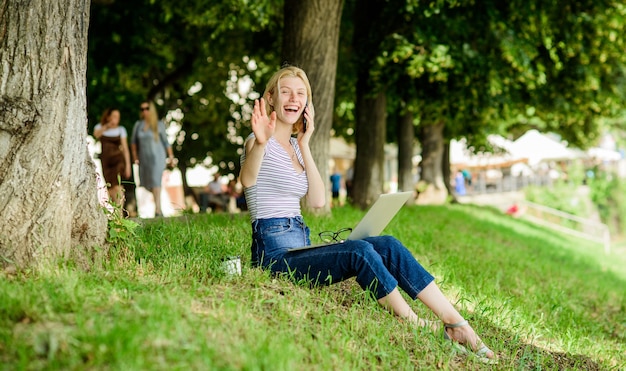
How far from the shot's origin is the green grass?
3203 millimetres

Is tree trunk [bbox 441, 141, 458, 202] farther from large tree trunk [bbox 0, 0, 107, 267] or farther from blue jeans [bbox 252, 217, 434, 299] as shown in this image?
large tree trunk [bbox 0, 0, 107, 267]

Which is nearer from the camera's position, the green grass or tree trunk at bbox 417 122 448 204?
the green grass

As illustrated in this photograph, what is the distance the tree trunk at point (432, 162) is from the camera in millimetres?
21625

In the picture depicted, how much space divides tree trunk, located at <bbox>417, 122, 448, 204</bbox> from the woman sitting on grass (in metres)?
16.7

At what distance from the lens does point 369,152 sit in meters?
14.2

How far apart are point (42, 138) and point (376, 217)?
2306mm

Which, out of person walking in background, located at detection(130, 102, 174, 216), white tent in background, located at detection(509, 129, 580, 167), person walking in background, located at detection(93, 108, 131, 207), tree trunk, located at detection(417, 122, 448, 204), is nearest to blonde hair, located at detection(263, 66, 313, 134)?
person walking in background, located at detection(130, 102, 174, 216)

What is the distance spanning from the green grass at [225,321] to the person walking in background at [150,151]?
9.69ft

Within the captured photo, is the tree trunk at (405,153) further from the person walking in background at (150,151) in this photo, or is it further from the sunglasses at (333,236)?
the sunglasses at (333,236)

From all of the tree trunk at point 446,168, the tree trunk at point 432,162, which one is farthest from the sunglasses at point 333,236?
the tree trunk at point 446,168

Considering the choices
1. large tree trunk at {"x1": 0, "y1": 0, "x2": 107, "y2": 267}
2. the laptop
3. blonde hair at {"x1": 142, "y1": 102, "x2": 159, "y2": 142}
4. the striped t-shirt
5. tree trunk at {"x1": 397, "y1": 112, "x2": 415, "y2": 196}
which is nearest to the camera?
large tree trunk at {"x1": 0, "y1": 0, "x2": 107, "y2": 267}

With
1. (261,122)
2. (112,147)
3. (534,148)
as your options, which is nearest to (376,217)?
(261,122)

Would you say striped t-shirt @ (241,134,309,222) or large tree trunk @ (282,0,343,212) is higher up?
large tree trunk @ (282,0,343,212)

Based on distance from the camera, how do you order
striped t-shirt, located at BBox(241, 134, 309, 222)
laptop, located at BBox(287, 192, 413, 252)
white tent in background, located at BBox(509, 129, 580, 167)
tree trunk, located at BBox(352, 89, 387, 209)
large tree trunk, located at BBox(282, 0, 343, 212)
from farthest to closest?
white tent in background, located at BBox(509, 129, 580, 167) < tree trunk, located at BBox(352, 89, 387, 209) < large tree trunk, located at BBox(282, 0, 343, 212) < striped t-shirt, located at BBox(241, 134, 309, 222) < laptop, located at BBox(287, 192, 413, 252)
